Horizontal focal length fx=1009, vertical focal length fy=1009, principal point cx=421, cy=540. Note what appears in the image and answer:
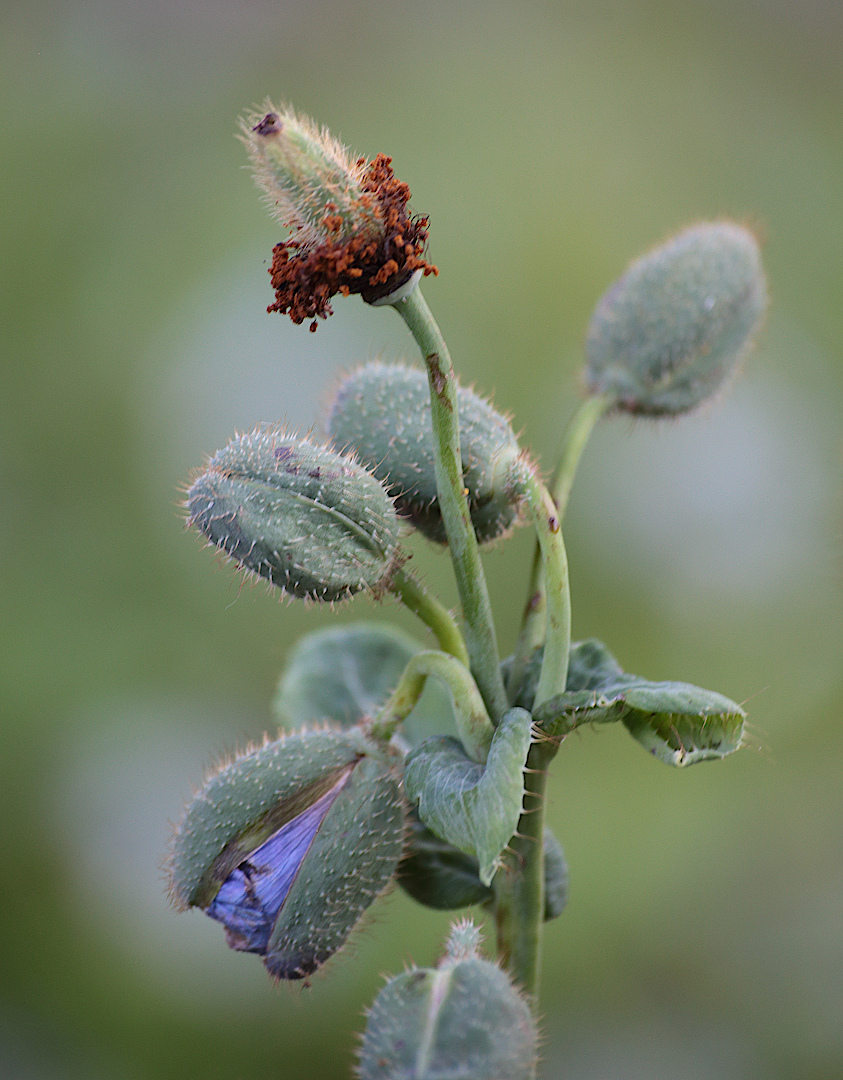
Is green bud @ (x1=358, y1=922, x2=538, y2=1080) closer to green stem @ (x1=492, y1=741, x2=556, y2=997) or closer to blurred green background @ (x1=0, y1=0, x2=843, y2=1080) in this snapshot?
green stem @ (x1=492, y1=741, x2=556, y2=997)

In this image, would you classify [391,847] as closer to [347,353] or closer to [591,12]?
[347,353]

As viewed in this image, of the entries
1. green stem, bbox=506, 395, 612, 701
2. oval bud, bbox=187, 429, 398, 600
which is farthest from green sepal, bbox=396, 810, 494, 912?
oval bud, bbox=187, 429, 398, 600

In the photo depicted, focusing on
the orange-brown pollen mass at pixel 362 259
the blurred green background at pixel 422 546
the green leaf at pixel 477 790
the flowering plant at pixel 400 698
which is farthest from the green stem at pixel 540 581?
the blurred green background at pixel 422 546

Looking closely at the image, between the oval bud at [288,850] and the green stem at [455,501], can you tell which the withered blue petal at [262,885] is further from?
the green stem at [455,501]

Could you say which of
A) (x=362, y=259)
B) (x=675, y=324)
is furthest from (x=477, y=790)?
(x=675, y=324)

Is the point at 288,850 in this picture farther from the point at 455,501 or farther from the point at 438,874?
the point at 455,501
